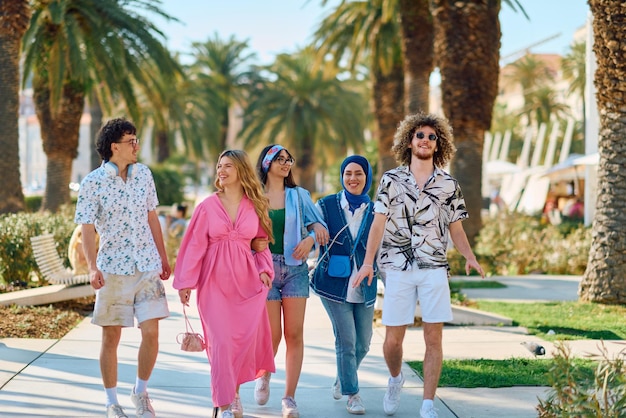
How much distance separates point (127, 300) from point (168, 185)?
32.3m

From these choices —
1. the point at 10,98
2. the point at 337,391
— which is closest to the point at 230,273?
the point at 337,391

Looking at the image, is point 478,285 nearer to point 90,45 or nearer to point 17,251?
point 17,251

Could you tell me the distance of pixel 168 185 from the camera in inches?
1458

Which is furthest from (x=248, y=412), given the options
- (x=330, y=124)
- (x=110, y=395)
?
(x=330, y=124)

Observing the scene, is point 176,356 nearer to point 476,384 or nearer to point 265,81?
point 476,384

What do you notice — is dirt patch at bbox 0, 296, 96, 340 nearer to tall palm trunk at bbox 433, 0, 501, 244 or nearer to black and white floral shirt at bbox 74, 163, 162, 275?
black and white floral shirt at bbox 74, 163, 162, 275

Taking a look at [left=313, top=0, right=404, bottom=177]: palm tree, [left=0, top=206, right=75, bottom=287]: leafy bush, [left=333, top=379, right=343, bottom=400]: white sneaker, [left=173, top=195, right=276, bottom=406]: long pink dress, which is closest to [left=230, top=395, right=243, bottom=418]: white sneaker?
[left=173, top=195, right=276, bottom=406]: long pink dress

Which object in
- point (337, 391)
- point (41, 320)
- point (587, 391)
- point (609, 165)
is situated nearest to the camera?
point (587, 391)

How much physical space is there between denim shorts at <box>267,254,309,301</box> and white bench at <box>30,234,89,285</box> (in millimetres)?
4662

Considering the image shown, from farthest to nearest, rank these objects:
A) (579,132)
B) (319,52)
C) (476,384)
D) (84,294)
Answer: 1. (579,132)
2. (319,52)
3. (84,294)
4. (476,384)

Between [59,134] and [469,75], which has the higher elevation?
[469,75]

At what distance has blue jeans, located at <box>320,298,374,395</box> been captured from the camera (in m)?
5.60

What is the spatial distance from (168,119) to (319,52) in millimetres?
13872

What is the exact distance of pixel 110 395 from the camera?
525cm
